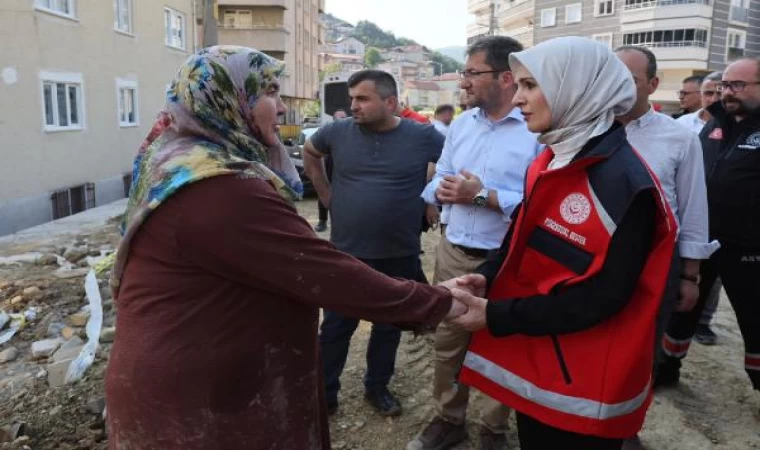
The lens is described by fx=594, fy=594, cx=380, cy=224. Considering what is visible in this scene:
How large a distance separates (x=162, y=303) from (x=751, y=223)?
3656 mm

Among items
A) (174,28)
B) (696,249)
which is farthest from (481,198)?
(174,28)

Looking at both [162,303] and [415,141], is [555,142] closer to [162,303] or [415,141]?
[162,303]

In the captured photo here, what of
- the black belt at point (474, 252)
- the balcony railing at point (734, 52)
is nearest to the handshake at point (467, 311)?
the black belt at point (474, 252)

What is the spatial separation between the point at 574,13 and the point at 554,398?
43.8m

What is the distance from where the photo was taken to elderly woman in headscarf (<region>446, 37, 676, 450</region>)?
1.81 m

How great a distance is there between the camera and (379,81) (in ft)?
12.6

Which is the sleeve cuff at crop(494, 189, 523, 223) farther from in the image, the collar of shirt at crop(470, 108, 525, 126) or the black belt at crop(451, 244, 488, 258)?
the collar of shirt at crop(470, 108, 525, 126)

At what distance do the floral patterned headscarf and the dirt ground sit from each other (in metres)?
2.14

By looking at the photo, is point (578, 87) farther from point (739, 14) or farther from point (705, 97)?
point (739, 14)

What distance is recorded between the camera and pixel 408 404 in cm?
396

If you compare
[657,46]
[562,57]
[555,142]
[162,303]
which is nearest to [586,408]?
[555,142]

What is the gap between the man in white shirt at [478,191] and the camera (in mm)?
3201

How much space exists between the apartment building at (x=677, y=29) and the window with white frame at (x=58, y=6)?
28.1m

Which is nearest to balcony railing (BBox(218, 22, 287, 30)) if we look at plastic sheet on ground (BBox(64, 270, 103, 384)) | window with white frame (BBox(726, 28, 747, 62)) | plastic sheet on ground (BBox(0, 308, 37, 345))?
window with white frame (BBox(726, 28, 747, 62))
